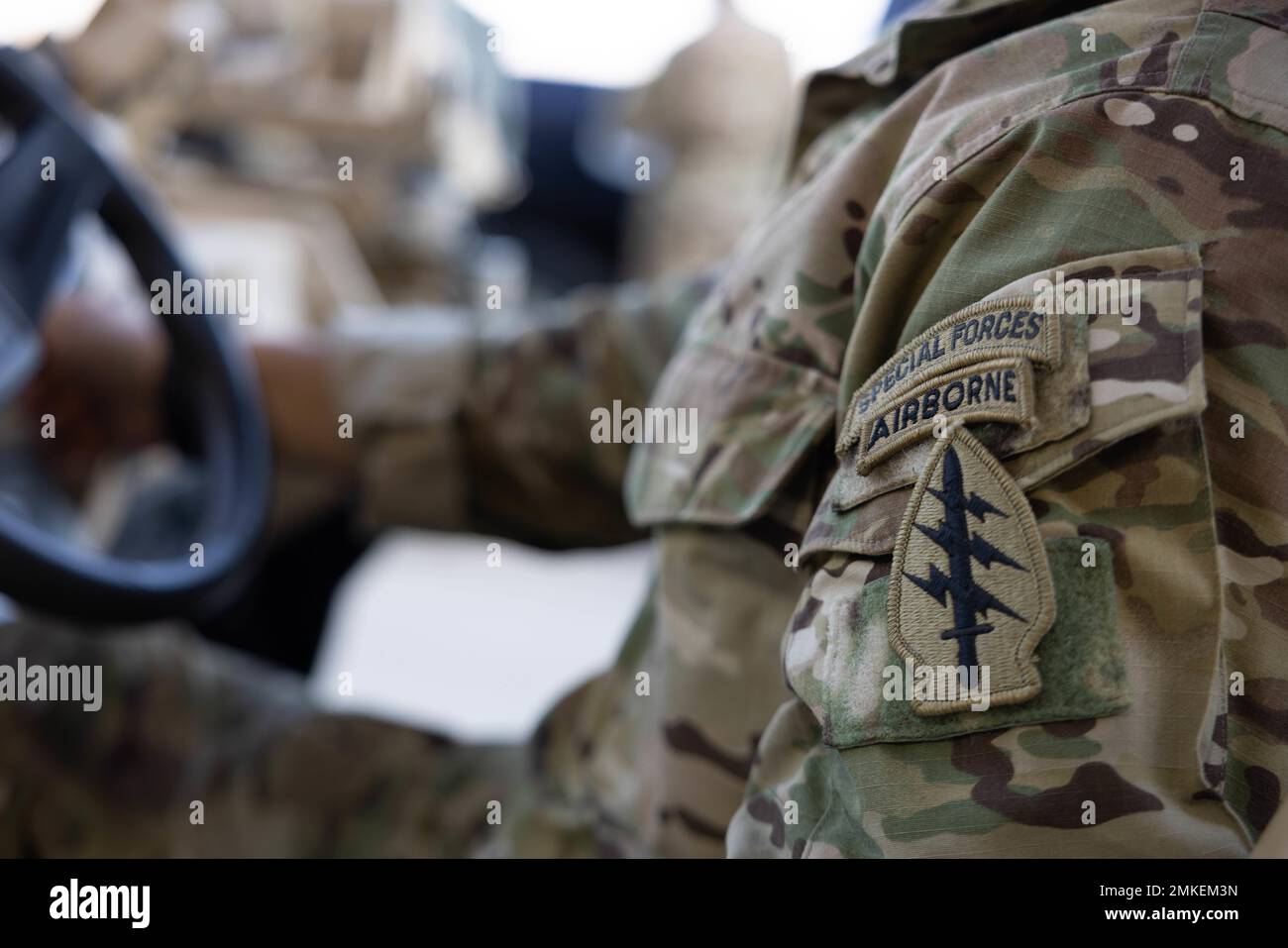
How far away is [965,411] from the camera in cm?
40

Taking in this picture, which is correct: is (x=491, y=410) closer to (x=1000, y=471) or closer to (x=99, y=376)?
(x=99, y=376)

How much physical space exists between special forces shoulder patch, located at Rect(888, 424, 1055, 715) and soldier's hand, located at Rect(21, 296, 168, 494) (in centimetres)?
73

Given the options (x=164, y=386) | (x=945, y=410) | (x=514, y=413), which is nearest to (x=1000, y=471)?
(x=945, y=410)

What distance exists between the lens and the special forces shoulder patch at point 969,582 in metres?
0.37

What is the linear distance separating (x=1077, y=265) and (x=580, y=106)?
4.11 meters

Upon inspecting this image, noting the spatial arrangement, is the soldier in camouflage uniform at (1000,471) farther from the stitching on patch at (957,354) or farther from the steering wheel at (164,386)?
the steering wheel at (164,386)

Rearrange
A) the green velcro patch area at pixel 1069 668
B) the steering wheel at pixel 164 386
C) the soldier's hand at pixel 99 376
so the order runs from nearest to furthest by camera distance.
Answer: the green velcro patch area at pixel 1069 668
the steering wheel at pixel 164 386
the soldier's hand at pixel 99 376

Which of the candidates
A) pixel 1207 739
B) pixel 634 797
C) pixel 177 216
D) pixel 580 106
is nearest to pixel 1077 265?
pixel 1207 739

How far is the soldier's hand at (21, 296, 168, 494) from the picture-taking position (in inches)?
36.6

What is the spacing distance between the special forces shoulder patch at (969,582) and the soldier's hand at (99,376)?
73cm

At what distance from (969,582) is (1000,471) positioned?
4cm

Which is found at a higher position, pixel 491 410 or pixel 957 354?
pixel 491 410

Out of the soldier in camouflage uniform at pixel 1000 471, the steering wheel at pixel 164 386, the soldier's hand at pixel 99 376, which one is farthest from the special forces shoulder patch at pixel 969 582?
the soldier's hand at pixel 99 376

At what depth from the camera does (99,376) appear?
3.07 ft
